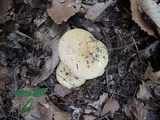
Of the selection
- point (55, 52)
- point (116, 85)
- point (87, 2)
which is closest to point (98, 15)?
point (87, 2)

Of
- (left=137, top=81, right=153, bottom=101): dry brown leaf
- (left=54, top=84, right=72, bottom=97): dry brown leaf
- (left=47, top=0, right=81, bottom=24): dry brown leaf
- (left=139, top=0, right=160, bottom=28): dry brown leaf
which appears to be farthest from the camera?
(left=54, top=84, right=72, bottom=97): dry brown leaf

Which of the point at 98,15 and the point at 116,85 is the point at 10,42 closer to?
the point at 98,15

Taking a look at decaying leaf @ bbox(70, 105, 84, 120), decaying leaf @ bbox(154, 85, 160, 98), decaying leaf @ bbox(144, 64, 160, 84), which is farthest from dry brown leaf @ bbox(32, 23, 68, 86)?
decaying leaf @ bbox(154, 85, 160, 98)

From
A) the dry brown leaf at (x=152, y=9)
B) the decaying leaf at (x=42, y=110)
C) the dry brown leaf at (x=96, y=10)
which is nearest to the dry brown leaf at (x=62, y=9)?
the dry brown leaf at (x=96, y=10)

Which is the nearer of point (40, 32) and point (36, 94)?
point (36, 94)

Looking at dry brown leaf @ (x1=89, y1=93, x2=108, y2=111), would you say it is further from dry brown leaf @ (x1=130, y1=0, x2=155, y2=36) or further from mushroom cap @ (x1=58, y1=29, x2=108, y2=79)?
dry brown leaf @ (x1=130, y1=0, x2=155, y2=36)

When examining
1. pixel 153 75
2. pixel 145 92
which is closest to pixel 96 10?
pixel 153 75

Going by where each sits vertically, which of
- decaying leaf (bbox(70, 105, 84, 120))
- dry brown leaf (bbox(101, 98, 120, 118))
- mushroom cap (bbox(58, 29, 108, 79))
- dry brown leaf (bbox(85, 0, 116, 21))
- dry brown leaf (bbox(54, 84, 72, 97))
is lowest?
decaying leaf (bbox(70, 105, 84, 120))

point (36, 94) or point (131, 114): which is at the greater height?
point (36, 94)
